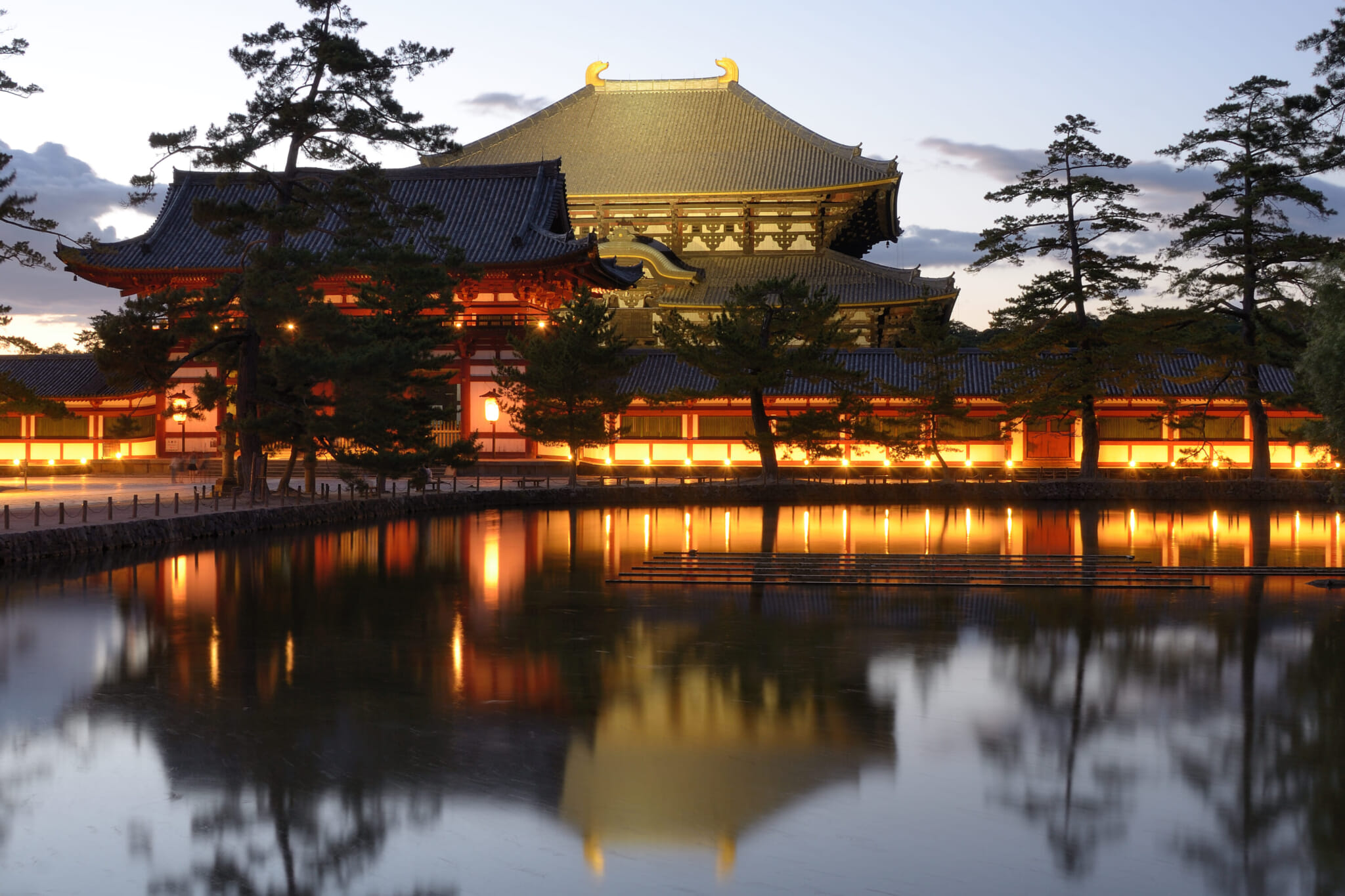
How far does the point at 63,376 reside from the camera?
150ft

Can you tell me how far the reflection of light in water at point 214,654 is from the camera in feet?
39.6

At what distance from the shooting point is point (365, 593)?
18031mm

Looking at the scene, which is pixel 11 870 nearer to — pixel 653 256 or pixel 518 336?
pixel 518 336

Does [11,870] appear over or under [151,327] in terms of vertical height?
under

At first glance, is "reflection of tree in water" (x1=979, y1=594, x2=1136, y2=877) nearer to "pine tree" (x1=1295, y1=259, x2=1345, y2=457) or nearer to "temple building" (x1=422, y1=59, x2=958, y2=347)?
"pine tree" (x1=1295, y1=259, x2=1345, y2=457)

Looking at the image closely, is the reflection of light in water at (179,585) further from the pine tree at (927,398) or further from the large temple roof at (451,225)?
the pine tree at (927,398)

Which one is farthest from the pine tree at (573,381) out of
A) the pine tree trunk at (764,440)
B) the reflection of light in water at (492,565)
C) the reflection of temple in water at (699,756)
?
the reflection of temple in water at (699,756)

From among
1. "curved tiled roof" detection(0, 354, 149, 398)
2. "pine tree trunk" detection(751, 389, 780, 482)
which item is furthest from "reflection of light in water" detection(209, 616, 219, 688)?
"curved tiled roof" detection(0, 354, 149, 398)

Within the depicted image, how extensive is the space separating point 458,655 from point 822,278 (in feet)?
139

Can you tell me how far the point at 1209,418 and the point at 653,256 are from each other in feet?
74.5

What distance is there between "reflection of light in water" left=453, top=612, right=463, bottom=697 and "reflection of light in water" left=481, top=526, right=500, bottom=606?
1.55 m

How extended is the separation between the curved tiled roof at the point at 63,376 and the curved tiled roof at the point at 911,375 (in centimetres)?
1847

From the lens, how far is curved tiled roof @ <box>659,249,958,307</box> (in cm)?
5172

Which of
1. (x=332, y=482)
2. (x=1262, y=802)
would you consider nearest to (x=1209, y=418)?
(x=332, y=482)
